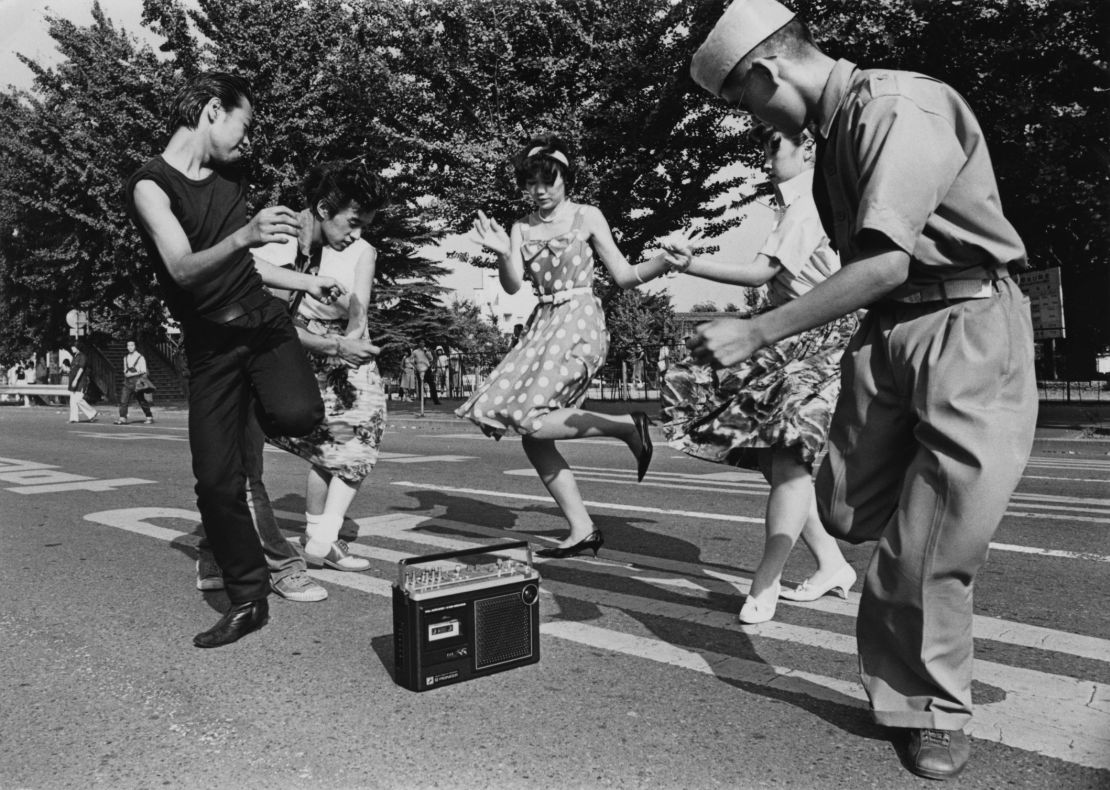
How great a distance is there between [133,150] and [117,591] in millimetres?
23885

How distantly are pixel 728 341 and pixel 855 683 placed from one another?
4.22 ft

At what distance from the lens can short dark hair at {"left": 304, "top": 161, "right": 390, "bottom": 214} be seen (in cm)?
455

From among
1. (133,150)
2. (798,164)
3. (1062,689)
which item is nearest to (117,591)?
(798,164)

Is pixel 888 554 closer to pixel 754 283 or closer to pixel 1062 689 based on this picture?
pixel 1062 689

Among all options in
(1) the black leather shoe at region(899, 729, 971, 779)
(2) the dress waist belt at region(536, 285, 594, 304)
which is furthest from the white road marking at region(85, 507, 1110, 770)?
(2) the dress waist belt at region(536, 285, 594, 304)

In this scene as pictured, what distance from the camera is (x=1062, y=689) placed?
9.29ft

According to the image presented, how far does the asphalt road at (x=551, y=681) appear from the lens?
2365 millimetres

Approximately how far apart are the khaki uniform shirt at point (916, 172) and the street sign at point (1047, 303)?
1313cm

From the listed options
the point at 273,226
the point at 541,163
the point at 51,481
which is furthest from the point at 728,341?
the point at 51,481

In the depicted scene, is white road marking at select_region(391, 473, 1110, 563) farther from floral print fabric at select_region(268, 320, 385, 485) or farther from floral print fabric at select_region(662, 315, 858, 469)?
floral print fabric at select_region(268, 320, 385, 485)

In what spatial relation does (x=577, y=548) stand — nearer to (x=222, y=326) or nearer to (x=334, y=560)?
(x=334, y=560)

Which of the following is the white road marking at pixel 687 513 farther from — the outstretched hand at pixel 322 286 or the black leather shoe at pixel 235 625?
the black leather shoe at pixel 235 625

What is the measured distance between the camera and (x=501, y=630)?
3076 mm

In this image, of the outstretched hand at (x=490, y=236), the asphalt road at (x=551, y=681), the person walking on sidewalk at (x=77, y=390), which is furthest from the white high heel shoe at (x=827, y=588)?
the person walking on sidewalk at (x=77, y=390)
